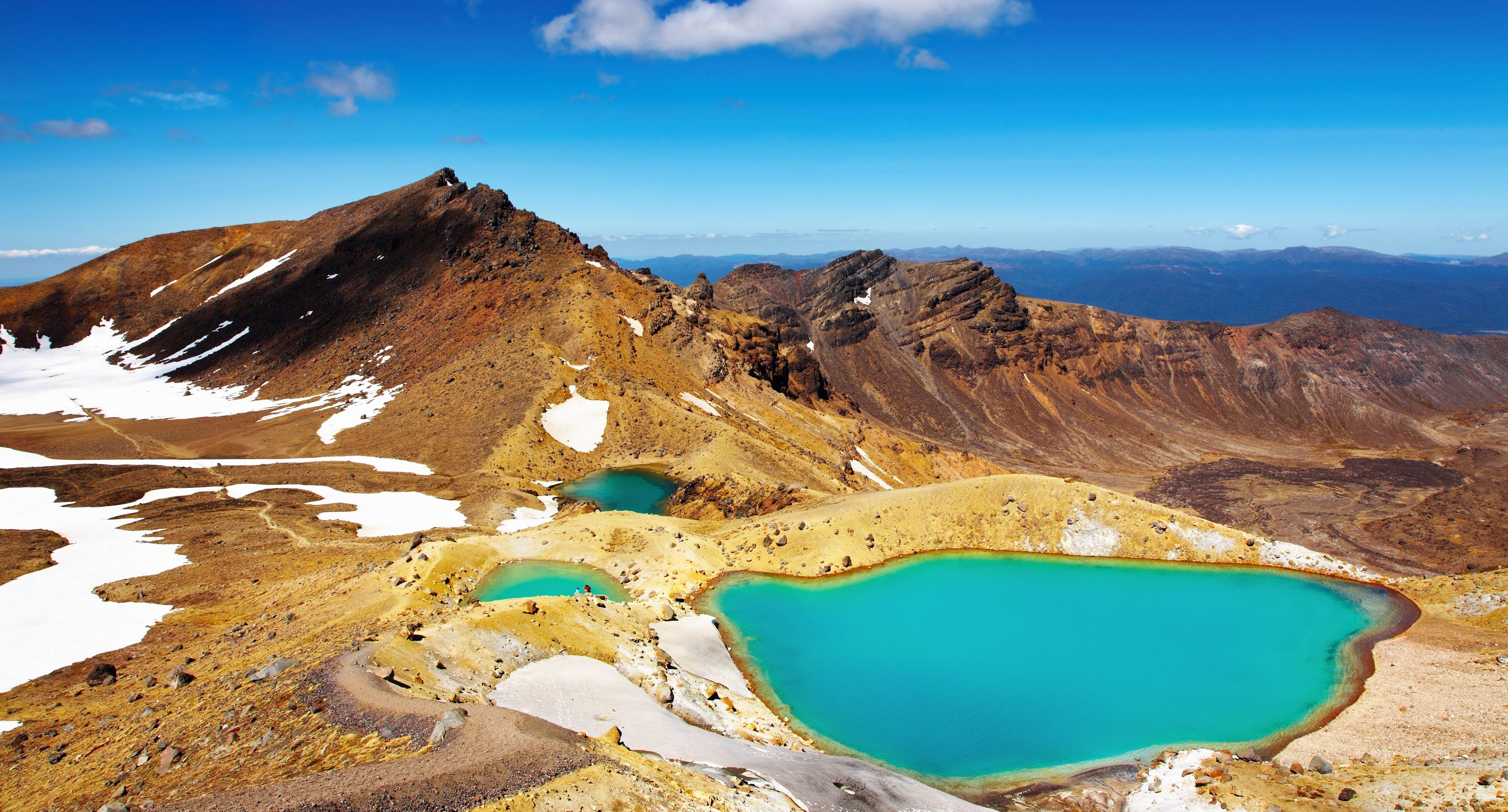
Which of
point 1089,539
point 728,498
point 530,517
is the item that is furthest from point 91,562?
point 1089,539

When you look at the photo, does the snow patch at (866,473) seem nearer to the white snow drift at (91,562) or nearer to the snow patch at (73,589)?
the white snow drift at (91,562)

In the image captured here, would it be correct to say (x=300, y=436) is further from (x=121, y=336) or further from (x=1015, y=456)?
(x=1015, y=456)

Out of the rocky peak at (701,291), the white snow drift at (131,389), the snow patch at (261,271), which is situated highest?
the snow patch at (261,271)

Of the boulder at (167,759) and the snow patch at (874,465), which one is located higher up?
the boulder at (167,759)

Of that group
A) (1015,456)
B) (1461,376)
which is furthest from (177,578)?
(1461,376)

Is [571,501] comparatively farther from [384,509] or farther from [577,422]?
[577,422]

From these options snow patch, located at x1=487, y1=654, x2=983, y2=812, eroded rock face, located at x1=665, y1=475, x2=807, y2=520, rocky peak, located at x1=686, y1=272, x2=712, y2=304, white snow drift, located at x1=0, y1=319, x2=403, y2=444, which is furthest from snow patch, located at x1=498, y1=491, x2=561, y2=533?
rocky peak, located at x1=686, y1=272, x2=712, y2=304

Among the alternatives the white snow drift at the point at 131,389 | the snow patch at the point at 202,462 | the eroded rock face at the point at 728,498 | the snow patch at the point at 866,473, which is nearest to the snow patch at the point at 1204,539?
the eroded rock face at the point at 728,498
